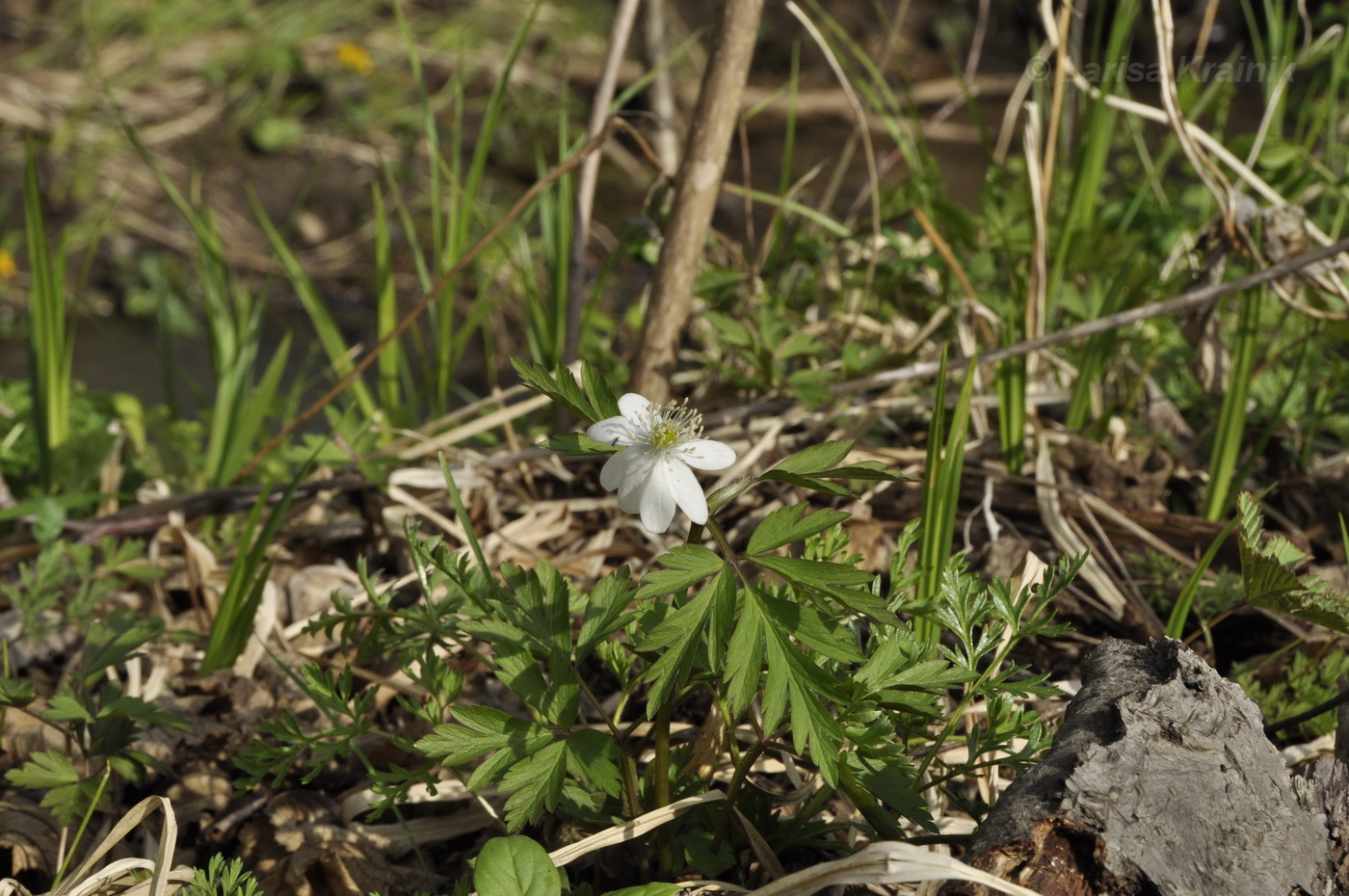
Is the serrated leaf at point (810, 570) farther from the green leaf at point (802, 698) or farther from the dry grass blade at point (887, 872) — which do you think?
the dry grass blade at point (887, 872)

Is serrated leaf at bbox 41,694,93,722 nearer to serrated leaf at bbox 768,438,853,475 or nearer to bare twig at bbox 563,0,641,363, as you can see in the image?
serrated leaf at bbox 768,438,853,475

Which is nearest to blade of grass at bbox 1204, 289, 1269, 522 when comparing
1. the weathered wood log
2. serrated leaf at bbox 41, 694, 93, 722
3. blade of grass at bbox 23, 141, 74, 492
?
the weathered wood log

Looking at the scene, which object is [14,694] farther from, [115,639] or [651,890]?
[651,890]

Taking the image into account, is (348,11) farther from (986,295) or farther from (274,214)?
(986,295)

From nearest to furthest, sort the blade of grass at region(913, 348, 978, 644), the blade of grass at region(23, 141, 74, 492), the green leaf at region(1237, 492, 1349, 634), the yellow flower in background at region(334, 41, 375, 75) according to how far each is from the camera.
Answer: the green leaf at region(1237, 492, 1349, 634), the blade of grass at region(913, 348, 978, 644), the blade of grass at region(23, 141, 74, 492), the yellow flower in background at region(334, 41, 375, 75)

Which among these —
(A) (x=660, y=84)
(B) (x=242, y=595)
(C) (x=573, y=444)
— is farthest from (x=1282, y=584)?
(A) (x=660, y=84)

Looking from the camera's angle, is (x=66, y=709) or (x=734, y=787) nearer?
(x=734, y=787)
